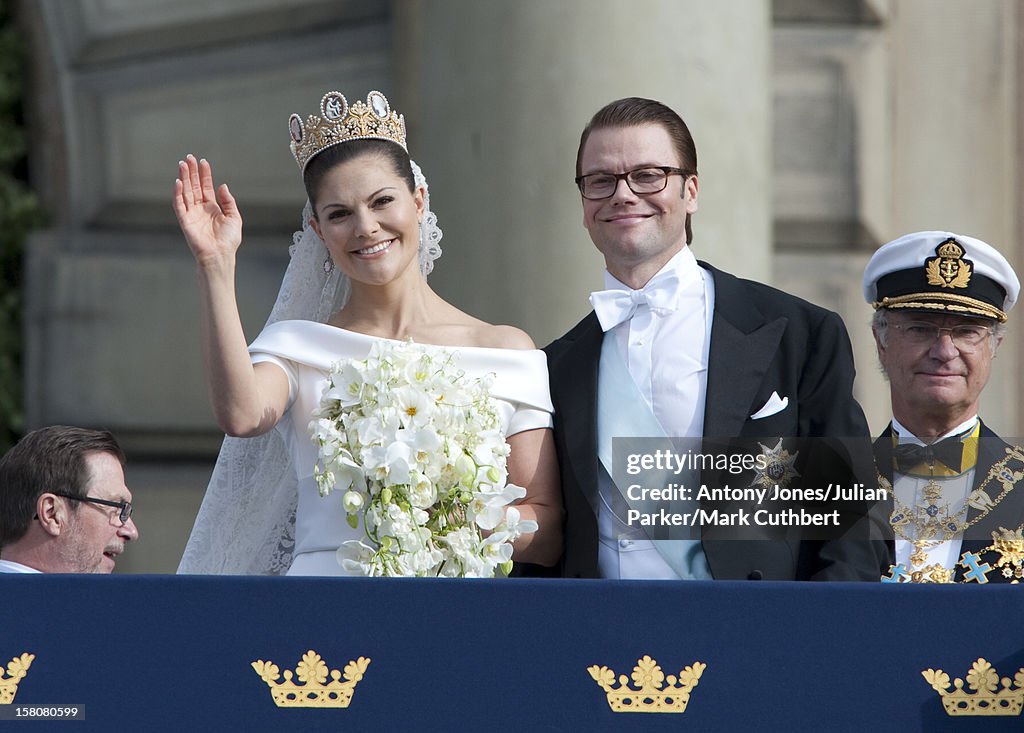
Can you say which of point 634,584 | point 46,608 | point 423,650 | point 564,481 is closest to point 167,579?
point 46,608

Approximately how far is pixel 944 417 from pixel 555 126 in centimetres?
199

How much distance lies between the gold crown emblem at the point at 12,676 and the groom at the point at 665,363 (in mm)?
843

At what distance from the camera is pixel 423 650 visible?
6.53 feet

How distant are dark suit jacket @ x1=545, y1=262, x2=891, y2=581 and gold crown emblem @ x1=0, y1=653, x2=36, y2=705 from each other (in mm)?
843

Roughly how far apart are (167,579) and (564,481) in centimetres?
75

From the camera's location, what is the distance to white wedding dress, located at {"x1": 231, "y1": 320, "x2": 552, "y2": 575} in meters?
2.57

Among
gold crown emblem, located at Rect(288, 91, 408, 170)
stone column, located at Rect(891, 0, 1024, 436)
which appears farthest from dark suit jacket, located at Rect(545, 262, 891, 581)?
stone column, located at Rect(891, 0, 1024, 436)

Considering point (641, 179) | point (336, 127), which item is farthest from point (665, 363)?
point (336, 127)

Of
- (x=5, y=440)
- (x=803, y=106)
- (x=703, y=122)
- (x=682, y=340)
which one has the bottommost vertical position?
(x=682, y=340)

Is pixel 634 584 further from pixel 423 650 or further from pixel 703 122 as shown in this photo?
pixel 703 122

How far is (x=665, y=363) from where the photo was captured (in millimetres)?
2539

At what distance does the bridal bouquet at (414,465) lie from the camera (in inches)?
88.4

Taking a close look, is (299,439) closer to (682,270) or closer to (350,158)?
(350,158)

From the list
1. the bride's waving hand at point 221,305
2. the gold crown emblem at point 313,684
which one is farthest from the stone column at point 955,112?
the gold crown emblem at point 313,684
